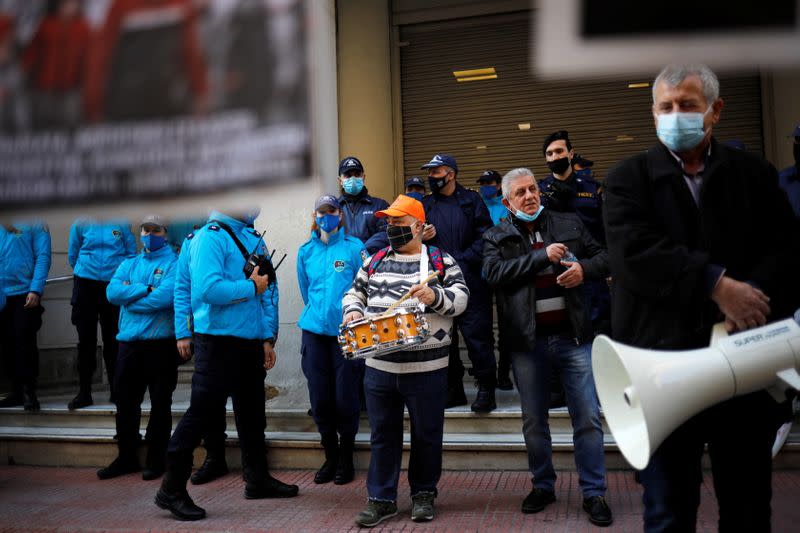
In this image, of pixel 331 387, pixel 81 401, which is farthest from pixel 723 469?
pixel 81 401

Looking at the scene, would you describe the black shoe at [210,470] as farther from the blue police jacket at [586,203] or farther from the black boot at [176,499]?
the blue police jacket at [586,203]

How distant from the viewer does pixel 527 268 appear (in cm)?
479

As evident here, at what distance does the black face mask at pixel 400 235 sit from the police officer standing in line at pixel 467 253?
116 cm

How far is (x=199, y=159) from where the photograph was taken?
2.05 meters

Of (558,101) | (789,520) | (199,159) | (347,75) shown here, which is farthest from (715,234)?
(558,101)

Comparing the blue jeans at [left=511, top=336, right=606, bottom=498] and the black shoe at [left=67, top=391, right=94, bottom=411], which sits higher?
the blue jeans at [left=511, top=336, right=606, bottom=498]

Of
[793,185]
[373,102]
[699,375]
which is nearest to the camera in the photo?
[699,375]

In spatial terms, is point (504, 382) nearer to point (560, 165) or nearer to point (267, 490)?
point (560, 165)

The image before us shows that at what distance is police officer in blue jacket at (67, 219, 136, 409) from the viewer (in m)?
7.43

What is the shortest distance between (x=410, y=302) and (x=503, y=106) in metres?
4.90

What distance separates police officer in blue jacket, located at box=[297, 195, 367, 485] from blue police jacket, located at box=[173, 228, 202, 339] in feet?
2.98

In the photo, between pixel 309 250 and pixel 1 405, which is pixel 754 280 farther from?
pixel 1 405

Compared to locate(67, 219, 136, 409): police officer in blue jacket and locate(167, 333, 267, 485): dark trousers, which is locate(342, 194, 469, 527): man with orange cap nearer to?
locate(167, 333, 267, 485): dark trousers

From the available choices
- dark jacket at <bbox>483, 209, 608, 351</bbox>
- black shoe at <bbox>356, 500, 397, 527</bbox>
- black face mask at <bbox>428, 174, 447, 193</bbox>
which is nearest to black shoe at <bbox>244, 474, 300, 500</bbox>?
black shoe at <bbox>356, 500, 397, 527</bbox>
